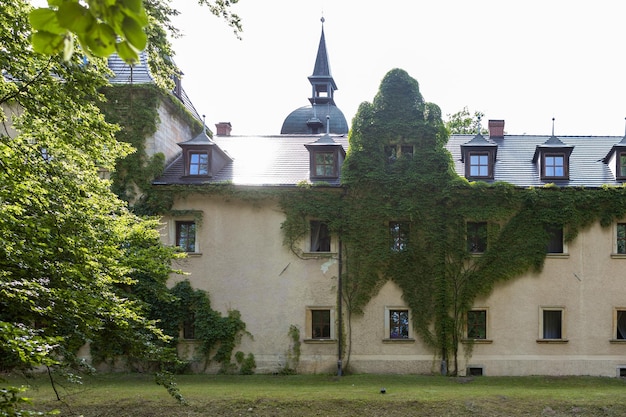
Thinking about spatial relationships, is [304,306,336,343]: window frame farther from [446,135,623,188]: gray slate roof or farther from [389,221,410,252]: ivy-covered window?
[446,135,623,188]: gray slate roof

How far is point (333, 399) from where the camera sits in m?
15.6

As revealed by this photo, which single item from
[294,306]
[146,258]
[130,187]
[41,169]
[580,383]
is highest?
[130,187]

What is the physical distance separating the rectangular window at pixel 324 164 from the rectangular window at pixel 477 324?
7021mm

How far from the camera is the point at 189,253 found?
838 inches

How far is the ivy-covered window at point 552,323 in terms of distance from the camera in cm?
2075

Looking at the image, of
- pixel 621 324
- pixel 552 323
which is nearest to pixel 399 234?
pixel 552 323

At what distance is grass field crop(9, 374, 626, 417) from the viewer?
48.6 feet

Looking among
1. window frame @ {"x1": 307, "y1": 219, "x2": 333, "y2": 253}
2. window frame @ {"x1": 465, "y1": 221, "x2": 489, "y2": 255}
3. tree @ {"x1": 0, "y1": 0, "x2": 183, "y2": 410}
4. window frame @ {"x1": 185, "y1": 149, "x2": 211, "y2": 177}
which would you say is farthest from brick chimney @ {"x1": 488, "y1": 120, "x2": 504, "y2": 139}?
tree @ {"x1": 0, "y1": 0, "x2": 183, "y2": 410}

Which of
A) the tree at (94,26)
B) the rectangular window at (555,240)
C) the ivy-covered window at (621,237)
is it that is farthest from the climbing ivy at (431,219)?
the tree at (94,26)

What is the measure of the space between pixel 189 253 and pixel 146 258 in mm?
7917

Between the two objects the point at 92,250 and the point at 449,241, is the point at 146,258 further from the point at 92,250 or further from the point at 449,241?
the point at 449,241

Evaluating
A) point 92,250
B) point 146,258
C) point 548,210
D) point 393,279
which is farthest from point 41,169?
point 548,210

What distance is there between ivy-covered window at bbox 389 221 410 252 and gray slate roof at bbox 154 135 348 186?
2643mm

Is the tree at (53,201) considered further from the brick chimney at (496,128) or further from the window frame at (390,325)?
the brick chimney at (496,128)
